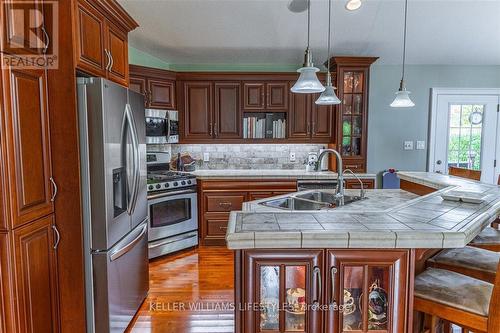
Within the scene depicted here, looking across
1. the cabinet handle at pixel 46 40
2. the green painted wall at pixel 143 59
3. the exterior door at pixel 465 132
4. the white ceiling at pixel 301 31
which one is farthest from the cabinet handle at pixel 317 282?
the exterior door at pixel 465 132

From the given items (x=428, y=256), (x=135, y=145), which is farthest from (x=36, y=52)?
(x=428, y=256)

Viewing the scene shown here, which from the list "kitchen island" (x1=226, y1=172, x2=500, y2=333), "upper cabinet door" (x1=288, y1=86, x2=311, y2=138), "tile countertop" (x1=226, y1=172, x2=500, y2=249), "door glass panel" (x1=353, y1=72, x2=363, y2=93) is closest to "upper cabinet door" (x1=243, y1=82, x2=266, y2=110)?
"upper cabinet door" (x1=288, y1=86, x2=311, y2=138)

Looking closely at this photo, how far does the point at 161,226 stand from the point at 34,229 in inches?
78.3

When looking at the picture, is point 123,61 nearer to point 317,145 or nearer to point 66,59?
point 66,59

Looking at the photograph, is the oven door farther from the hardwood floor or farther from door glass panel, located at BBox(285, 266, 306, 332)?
door glass panel, located at BBox(285, 266, 306, 332)

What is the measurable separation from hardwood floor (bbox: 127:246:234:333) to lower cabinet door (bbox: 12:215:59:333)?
71 centimetres

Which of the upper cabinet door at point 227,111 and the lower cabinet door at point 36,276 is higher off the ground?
the upper cabinet door at point 227,111

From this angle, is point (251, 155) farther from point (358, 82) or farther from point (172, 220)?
point (358, 82)

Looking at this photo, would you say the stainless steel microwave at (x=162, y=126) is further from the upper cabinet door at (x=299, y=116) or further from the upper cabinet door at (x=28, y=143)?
the upper cabinet door at (x=28, y=143)

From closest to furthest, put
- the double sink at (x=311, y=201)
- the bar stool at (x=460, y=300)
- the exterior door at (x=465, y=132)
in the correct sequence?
the bar stool at (x=460, y=300)
the double sink at (x=311, y=201)
the exterior door at (x=465, y=132)

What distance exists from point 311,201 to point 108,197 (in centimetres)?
143

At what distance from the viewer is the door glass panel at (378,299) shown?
159 centimetres

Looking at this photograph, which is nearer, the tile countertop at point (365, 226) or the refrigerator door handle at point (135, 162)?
the tile countertop at point (365, 226)

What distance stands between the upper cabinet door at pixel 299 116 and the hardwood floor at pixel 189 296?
1874 millimetres
